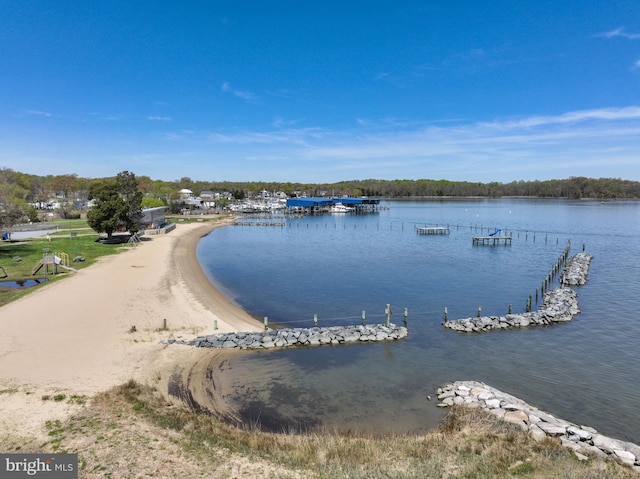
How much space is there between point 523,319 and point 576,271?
17109mm

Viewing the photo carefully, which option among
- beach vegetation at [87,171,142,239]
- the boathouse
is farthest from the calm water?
the boathouse

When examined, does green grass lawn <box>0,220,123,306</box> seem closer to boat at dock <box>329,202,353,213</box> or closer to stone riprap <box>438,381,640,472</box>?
stone riprap <box>438,381,640,472</box>

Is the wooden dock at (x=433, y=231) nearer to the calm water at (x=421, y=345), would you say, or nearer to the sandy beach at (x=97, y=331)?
the calm water at (x=421, y=345)

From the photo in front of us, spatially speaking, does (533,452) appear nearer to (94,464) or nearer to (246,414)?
(246,414)

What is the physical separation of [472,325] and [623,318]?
10655mm

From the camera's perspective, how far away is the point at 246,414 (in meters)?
13.4

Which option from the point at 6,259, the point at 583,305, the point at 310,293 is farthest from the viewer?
the point at 6,259

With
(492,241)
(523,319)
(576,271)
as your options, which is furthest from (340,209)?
(523,319)

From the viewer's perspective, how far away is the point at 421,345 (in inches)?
782

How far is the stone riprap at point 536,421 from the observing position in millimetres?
10664

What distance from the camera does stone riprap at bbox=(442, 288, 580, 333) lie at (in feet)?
72.8

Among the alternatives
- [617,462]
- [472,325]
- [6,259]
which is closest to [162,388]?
[617,462]

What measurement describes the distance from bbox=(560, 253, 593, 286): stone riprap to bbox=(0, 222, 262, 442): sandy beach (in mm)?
27656

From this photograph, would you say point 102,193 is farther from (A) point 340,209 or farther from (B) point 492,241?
(A) point 340,209
